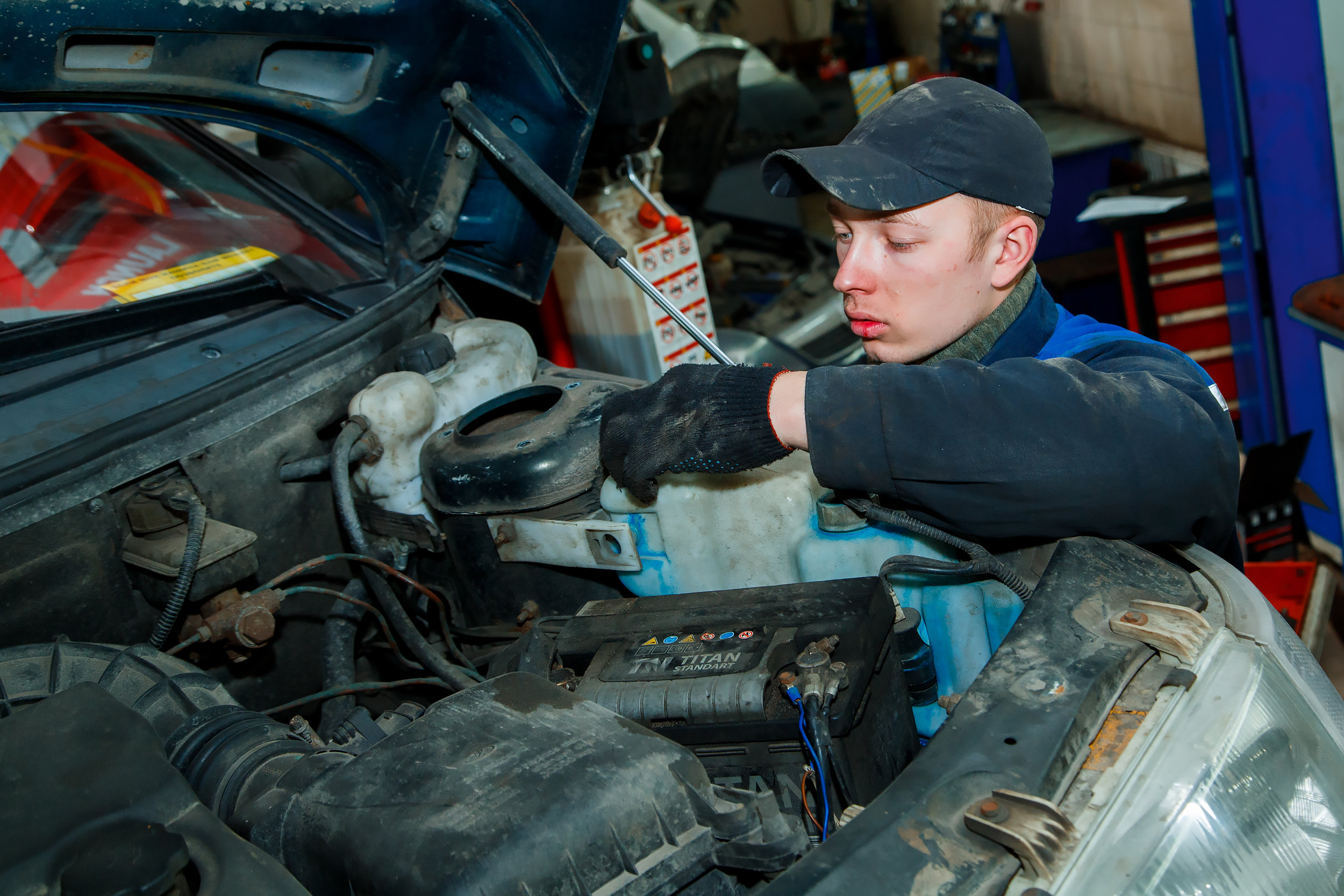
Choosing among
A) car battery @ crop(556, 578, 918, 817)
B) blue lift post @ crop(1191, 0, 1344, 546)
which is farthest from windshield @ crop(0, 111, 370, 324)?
blue lift post @ crop(1191, 0, 1344, 546)

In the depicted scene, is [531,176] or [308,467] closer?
[308,467]

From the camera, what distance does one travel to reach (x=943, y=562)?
128cm

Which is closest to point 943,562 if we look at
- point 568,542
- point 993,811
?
point 993,811

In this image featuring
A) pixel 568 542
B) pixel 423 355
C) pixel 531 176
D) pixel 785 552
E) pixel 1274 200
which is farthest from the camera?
pixel 1274 200

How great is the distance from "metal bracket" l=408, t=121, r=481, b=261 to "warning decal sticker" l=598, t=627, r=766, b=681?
1063mm

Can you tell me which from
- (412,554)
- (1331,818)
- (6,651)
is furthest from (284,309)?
(1331,818)

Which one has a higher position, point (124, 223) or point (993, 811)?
point (124, 223)

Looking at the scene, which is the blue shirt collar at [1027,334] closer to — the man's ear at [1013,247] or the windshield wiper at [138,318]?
the man's ear at [1013,247]

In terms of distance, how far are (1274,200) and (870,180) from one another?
239 cm

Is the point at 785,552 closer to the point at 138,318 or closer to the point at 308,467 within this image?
the point at 308,467

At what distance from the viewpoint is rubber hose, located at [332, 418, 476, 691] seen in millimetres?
1548

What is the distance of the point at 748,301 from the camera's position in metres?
4.80

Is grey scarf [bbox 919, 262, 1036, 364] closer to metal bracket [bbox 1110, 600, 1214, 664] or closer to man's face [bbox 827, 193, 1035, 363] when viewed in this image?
man's face [bbox 827, 193, 1035, 363]

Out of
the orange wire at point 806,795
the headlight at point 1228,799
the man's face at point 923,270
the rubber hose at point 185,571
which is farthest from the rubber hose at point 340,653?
the headlight at point 1228,799
